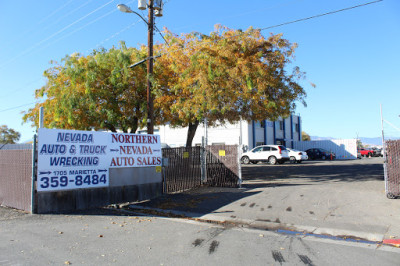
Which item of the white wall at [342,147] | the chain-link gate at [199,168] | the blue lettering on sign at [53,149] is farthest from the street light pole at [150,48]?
the white wall at [342,147]

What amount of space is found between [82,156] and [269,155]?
20.6 meters

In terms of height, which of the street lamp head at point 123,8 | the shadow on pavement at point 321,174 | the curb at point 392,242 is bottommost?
the curb at point 392,242

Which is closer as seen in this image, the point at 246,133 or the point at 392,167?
the point at 392,167

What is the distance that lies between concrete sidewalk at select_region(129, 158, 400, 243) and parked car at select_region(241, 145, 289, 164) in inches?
549

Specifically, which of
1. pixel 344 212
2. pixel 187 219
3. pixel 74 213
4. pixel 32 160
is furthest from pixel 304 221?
pixel 32 160

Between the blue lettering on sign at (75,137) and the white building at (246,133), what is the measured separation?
2027cm

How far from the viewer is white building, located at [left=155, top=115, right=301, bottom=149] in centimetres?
3462

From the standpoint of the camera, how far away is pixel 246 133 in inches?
1359

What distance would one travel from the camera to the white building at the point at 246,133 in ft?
114

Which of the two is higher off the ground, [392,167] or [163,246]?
[392,167]

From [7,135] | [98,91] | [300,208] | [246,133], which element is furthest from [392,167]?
[7,135]

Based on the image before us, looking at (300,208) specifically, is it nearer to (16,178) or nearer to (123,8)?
(16,178)

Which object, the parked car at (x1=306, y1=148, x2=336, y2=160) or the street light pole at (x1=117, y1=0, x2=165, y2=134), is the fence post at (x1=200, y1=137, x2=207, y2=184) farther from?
the parked car at (x1=306, y1=148, x2=336, y2=160)

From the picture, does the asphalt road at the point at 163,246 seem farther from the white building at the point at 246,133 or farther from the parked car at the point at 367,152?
the parked car at the point at 367,152
